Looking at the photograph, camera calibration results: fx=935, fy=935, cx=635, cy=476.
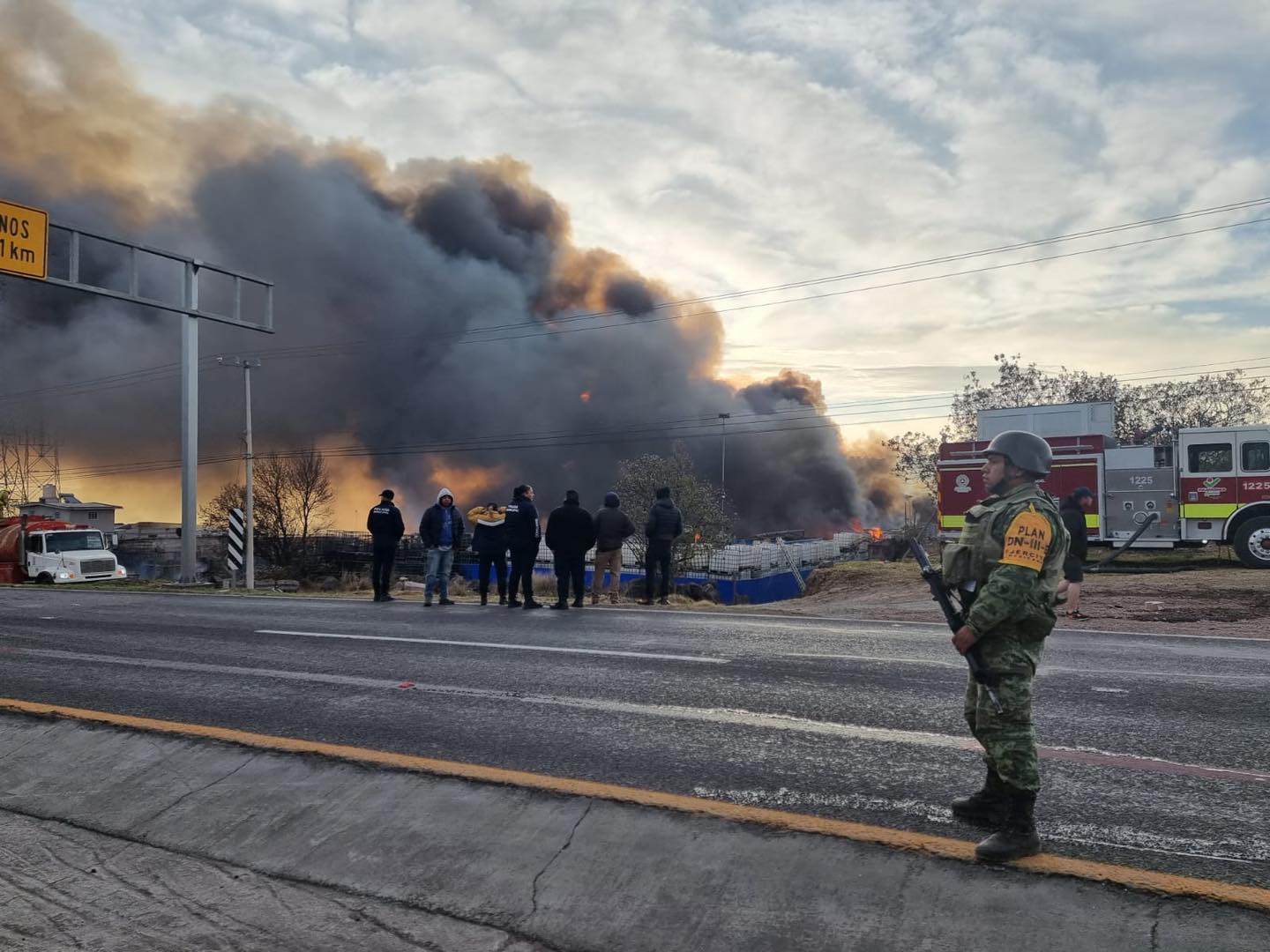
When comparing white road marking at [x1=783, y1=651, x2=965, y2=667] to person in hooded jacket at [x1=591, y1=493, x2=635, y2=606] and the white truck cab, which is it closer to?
person in hooded jacket at [x1=591, y1=493, x2=635, y2=606]

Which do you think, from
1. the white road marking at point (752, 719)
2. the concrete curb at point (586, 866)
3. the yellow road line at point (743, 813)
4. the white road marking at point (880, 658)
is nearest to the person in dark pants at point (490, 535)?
the white road marking at point (752, 719)

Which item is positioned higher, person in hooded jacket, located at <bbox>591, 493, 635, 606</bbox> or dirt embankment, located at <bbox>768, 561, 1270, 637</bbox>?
person in hooded jacket, located at <bbox>591, 493, 635, 606</bbox>

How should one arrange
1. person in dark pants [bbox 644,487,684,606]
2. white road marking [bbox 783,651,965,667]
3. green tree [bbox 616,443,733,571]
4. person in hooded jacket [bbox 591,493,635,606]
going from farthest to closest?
green tree [bbox 616,443,733,571] → person in dark pants [bbox 644,487,684,606] → person in hooded jacket [bbox 591,493,635,606] → white road marking [bbox 783,651,965,667]

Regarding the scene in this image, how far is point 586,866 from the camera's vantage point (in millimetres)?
3541

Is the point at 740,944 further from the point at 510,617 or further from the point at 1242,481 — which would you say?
the point at 1242,481

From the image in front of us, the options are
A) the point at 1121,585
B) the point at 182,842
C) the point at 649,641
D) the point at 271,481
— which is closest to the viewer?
the point at 182,842

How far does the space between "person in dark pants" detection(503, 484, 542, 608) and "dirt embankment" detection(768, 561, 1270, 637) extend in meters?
3.72

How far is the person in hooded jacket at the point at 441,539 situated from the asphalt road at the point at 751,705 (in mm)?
2693

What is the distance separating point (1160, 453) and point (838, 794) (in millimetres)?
17929

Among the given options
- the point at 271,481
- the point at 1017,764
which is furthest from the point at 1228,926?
the point at 271,481

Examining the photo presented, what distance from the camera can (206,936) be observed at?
337 centimetres

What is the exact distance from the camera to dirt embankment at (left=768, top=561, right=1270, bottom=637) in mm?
11375

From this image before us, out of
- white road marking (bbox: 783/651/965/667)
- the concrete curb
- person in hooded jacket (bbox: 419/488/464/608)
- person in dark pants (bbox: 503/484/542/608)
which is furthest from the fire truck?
the concrete curb

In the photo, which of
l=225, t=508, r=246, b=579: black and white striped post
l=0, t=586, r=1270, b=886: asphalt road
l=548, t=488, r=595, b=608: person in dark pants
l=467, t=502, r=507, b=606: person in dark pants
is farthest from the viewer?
l=225, t=508, r=246, b=579: black and white striped post
